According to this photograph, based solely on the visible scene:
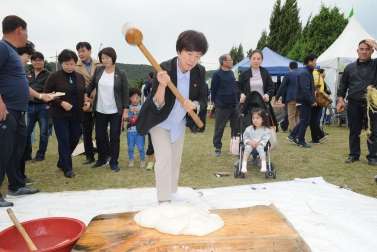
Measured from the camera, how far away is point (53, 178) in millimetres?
4500

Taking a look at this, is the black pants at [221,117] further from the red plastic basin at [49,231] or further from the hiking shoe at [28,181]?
the red plastic basin at [49,231]

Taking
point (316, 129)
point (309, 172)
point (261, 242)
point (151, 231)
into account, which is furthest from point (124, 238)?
point (316, 129)

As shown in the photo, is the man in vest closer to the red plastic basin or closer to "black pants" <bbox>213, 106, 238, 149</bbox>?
"black pants" <bbox>213, 106, 238, 149</bbox>

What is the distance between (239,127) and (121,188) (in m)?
2.10

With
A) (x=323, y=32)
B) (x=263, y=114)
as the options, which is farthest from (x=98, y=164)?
(x=323, y=32)

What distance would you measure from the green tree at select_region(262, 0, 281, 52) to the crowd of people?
24785mm

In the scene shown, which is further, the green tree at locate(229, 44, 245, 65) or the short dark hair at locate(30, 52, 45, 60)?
the green tree at locate(229, 44, 245, 65)

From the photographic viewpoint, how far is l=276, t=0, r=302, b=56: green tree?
2988 cm

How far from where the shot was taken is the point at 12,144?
3336mm

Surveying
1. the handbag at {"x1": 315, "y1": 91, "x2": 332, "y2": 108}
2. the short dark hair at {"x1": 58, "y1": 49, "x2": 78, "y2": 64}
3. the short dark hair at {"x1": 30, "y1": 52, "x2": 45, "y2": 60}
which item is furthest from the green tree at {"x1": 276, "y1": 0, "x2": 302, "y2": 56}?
the short dark hair at {"x1": 58, "y1": 49, "x2": 78, "y2": 64}

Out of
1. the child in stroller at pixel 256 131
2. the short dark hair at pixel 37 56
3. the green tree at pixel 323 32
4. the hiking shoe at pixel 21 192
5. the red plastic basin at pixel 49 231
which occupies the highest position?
the green tree at pixel 323 32

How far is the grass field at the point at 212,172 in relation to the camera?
13.6 ft

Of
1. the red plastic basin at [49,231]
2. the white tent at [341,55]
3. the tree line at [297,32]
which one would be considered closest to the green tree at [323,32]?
the tree line at [297,32]

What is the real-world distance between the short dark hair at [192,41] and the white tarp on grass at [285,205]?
163 cm
